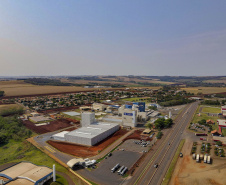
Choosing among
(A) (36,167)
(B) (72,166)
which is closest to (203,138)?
(B) (72,166)

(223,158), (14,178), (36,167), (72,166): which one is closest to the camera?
(14,178)

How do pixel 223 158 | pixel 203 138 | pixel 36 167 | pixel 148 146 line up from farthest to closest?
pixel 203 138
pixel 148 146
pixel 223 158
pixel 36 167

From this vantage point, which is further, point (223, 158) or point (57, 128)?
point (57, 128)

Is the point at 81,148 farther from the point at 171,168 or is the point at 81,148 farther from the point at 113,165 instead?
the point at 171,168

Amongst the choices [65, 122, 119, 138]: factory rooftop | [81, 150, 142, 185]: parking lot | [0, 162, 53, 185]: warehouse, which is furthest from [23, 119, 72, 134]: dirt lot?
[81, 150, 142, 185]: parking lot

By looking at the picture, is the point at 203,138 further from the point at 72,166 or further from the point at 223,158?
the point at 72,166

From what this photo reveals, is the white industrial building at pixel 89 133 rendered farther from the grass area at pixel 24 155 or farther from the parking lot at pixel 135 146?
the grass area at pixel 24 155
